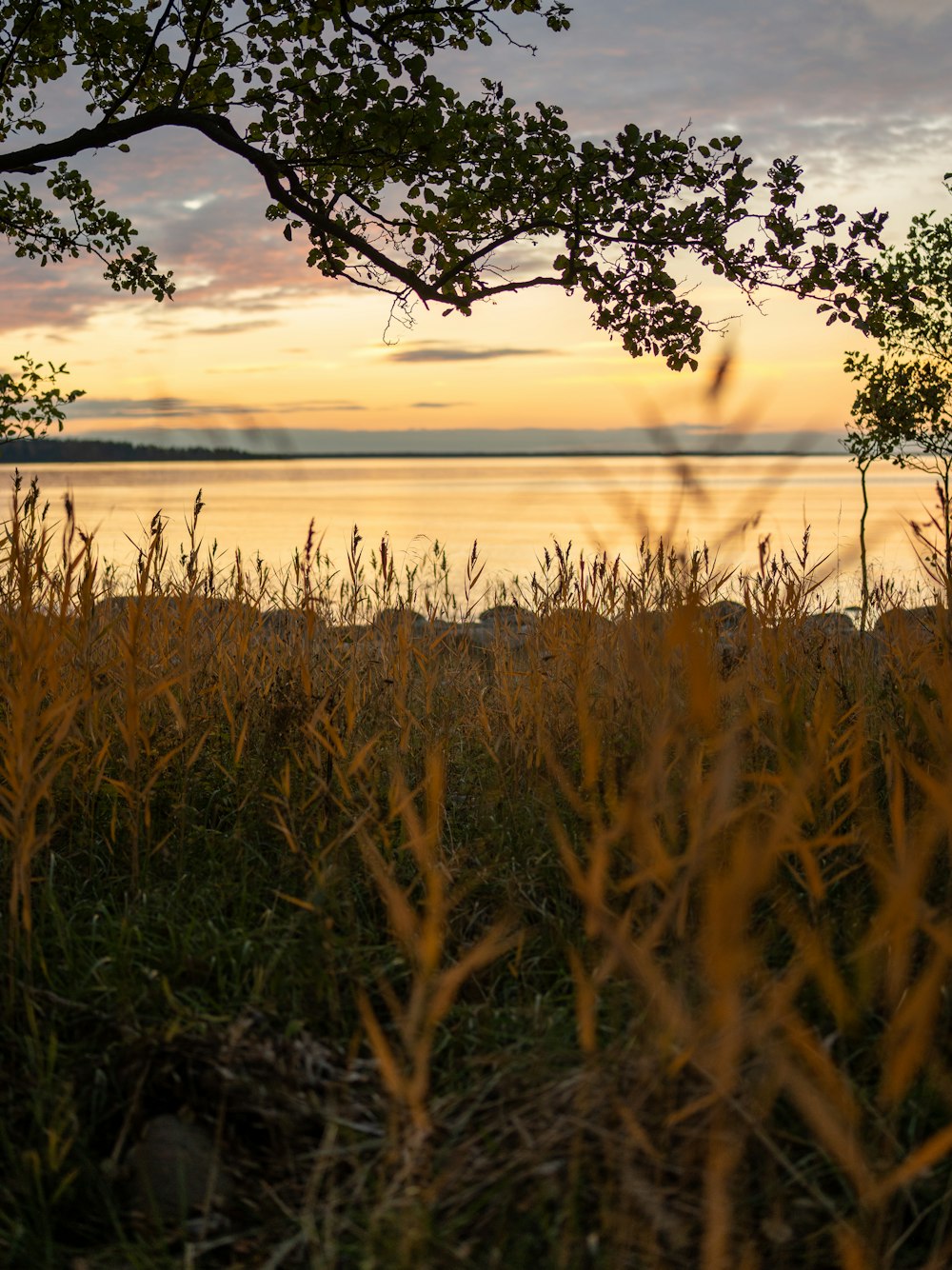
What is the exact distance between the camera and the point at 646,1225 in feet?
4.57

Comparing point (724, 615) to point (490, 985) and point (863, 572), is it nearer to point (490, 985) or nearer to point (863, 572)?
point (490, 985)

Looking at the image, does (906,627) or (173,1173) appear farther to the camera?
(906,627)

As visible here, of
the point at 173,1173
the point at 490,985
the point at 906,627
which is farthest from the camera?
the point at 906,627

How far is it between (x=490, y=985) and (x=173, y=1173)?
73 centimetres

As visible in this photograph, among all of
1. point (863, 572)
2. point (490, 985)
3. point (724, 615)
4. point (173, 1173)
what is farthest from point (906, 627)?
point (863, 572)

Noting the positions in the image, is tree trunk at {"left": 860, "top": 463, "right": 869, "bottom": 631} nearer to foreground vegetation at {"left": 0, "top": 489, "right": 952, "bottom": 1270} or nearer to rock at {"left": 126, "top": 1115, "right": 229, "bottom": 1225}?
foreground vegetation at {"left": 0, "top": 489, "right": 952, "bottom": 1270}

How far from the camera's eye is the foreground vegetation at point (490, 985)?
1.37 m

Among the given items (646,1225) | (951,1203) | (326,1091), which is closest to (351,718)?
(326,1091)

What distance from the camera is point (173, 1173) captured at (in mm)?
1571

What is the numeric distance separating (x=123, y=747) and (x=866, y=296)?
190 inches

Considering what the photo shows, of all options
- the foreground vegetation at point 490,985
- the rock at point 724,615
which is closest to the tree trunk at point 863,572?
the rock at point 724,615

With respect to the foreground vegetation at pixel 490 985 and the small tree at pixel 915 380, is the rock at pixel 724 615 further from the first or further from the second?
the small tree at pixel 915 380

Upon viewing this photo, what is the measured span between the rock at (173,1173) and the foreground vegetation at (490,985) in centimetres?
1

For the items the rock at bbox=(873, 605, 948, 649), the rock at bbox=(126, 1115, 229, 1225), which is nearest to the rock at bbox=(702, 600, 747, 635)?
the rock at bbox=(873, 605, 948, 649)
